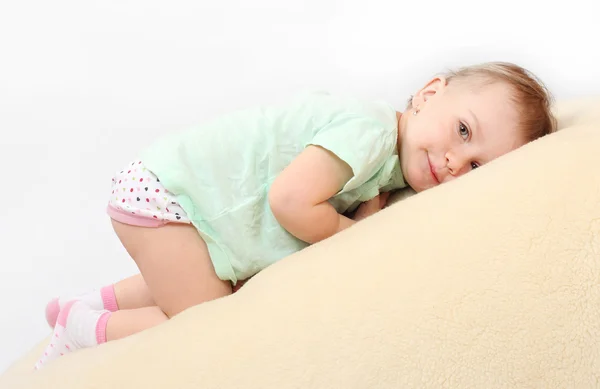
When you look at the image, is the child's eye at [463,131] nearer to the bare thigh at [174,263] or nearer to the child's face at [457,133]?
the child's face at [457,133]

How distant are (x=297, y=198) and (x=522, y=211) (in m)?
0.36

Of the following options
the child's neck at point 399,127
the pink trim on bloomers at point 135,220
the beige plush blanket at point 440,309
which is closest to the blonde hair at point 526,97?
the child's neck at point 399,127

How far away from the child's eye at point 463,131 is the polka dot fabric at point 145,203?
18.2 inches

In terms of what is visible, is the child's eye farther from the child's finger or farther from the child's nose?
the child's finger

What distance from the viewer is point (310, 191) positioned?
3.40ft

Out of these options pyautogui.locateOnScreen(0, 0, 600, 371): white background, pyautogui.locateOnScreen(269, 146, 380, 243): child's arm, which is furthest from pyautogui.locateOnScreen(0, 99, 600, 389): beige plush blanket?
pyautogui.locateOnScreen(0, 0, 600, 371): white background

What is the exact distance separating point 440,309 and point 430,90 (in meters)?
0.56

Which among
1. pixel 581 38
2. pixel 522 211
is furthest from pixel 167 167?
pixel 581 38

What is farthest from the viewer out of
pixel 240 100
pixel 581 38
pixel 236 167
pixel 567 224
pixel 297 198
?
pixel 240 100

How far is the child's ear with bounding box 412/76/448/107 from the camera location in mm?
1206

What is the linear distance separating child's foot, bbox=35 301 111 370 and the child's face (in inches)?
22.5

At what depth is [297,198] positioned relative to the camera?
1.04 meters

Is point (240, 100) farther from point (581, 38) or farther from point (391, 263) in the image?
point (391, 263)

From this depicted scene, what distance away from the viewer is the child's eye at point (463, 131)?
1.12 m
